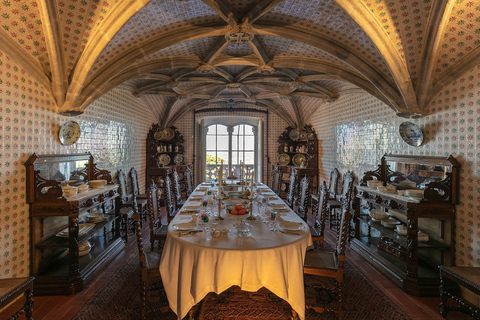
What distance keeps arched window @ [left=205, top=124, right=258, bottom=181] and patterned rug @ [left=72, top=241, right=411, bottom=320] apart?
24.7 feet

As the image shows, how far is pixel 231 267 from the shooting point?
8.39 feet

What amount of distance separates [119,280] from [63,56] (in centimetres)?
338

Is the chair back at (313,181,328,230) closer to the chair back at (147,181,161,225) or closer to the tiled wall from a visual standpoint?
the tiled wall

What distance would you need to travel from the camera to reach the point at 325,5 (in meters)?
3.38

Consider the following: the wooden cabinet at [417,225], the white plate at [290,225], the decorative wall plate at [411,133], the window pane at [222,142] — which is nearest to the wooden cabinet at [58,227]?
the white plate at [290,225]

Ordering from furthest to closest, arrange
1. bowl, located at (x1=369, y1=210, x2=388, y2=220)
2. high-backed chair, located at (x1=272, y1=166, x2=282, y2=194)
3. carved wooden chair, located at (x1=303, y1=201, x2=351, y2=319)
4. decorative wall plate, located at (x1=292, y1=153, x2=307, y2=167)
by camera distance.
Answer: decorative wall plate, located at (x1=292, y1=153, x2=307, y2=167) < high-backed chair, located at (x1=272, y1=166, x2=282, y2=194) < bowl, located at (x1=369, y1=210, x2=388, y2=220) < carved wooden chair, located at (x1=303, y1=201, x2=351, y2=319)

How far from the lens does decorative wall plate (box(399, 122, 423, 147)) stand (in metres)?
4.01

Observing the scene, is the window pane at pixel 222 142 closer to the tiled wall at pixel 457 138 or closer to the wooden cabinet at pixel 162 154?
the wooden cabinet at pixel 162 154

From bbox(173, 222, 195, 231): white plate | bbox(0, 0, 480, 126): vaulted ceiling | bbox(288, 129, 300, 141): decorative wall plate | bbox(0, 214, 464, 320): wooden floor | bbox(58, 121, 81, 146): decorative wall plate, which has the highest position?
bbox(0, 0, 480, 126): vaulted ceiling

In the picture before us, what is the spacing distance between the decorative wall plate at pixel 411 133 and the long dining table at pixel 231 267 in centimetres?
275

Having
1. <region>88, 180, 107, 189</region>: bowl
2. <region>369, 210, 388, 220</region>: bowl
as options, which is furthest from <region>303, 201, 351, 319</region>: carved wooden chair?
<region>88, 180, 107, 189</region>: bowl

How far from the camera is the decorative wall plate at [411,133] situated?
4012 mm

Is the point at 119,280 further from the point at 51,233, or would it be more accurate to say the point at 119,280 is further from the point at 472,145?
the point at 472,145

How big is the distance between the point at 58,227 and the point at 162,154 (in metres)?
5.58
